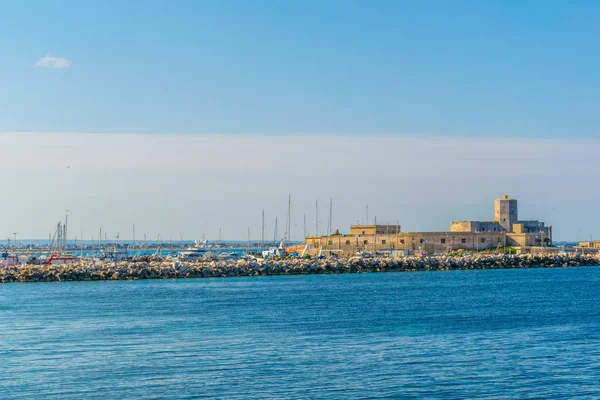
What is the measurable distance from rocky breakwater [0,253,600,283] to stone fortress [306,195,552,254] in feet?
37.9

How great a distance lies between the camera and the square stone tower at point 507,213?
89188mm

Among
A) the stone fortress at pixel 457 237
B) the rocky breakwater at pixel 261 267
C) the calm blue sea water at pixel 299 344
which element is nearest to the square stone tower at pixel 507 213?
the stone fortress at pixel 457 237

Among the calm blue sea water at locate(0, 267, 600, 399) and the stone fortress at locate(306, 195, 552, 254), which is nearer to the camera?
the calm blue sea water at locate(0, 267, 600, 399)

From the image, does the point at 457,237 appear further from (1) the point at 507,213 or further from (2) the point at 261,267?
(2) the point at 261,267

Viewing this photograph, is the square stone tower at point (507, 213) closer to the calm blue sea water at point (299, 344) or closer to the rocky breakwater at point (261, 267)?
the rocky breakwater at point (261, 267)

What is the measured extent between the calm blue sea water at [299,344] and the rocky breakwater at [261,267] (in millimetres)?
9904

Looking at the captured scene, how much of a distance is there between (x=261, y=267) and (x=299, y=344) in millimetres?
34896

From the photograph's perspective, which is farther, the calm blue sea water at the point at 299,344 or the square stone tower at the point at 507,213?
the square stone tower at the point at 507,213

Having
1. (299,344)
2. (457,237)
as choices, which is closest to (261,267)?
(457,237)

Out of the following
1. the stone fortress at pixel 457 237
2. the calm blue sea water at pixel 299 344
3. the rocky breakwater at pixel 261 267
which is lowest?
the calm blue sea water at pixel 299 344

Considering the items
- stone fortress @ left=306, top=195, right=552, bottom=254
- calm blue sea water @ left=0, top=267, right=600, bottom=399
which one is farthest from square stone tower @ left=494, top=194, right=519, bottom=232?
calm blue sea water @ left=0, top=267, right=600, bottom=399

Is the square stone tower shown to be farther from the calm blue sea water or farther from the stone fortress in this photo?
the calm blue sea water

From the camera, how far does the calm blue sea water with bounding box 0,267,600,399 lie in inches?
717

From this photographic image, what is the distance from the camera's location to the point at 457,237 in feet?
271
